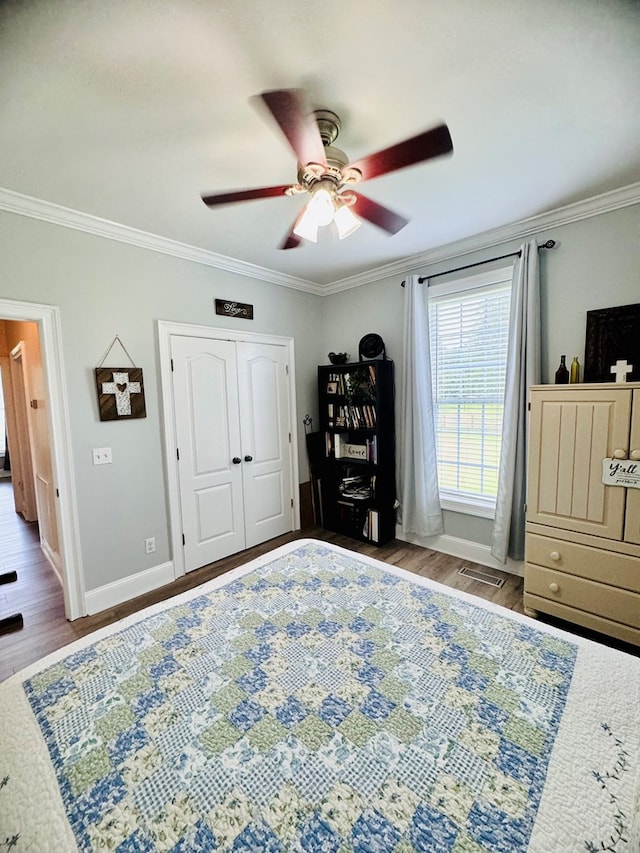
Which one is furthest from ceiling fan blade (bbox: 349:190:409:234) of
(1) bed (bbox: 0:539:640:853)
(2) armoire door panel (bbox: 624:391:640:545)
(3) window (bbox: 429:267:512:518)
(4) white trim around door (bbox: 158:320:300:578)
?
(1) bed (bbox: 0:539:640:853)

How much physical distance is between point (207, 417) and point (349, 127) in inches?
86.0

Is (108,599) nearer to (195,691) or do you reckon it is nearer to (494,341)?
(195,691)

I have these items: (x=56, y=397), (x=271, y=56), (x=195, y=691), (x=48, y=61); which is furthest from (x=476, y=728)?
(x=56, y=397)

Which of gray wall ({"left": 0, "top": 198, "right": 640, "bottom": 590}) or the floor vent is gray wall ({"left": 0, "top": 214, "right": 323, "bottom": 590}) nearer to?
gray wall ({"left": 0, "top": 198, "right": 640, "bottom": 590})

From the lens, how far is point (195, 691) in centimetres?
100

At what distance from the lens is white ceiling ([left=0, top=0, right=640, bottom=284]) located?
1071mm

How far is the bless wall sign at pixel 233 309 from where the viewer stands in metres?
2.96

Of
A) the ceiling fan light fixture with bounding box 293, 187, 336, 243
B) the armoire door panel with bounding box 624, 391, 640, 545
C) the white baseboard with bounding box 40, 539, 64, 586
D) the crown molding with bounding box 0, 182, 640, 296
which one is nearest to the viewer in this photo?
the ceiling fan light fixture with bounding box 293, 187, 336, 243

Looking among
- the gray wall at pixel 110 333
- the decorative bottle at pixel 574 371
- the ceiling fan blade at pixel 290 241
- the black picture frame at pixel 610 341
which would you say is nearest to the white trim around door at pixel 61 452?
the gray wall at pixel 110 333

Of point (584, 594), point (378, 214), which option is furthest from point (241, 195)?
point (584, 594)

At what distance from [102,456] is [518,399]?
3005 millimetres

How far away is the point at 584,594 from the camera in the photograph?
6.55 feet

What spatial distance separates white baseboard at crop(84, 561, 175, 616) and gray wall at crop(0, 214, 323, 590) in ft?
0.15

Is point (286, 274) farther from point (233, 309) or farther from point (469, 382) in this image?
point (469, 382)
